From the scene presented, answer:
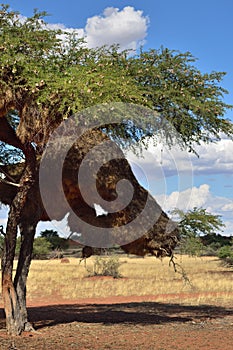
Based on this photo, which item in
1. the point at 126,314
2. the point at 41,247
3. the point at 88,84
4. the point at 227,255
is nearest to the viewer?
the point at 88,84

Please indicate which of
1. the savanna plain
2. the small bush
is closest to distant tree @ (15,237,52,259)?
the small bush

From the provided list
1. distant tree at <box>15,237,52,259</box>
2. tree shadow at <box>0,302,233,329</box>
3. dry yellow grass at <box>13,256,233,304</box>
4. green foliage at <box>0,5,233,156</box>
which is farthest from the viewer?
distant tree at <box>15,237,52,259</box>

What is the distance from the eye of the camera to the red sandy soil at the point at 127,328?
11.0 meters

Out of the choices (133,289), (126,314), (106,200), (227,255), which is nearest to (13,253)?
(106,200)

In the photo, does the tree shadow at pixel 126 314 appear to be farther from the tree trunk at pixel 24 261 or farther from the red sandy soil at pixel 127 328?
the tree trunk at pixel 24 261

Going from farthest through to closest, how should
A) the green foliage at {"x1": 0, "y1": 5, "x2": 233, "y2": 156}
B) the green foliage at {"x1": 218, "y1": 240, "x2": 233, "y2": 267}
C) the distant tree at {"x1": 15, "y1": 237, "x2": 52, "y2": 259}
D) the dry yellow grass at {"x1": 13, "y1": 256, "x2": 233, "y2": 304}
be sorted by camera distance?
1. the distant tree at {"x1": 15, "y1": 237, "x2": 52, "y2": 259}
2. the green foliage at {"x1": 218, "y1": 240, "x2": 233, "y2": 267}
3. the dry yellow grass at {"x1": 13, "y1": 256, "x2": 233, "y2": 304}
4. the green foliage at {"x1": 0, "y1": 5, "x2": 233, "y2": 156}

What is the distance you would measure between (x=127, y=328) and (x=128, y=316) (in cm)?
279

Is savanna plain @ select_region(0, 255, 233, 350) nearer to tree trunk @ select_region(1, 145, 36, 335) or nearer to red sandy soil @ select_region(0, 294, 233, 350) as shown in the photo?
red sandy soil @ select_region(0, 294, 233, 350)

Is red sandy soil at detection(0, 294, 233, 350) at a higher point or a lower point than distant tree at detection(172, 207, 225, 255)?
lower

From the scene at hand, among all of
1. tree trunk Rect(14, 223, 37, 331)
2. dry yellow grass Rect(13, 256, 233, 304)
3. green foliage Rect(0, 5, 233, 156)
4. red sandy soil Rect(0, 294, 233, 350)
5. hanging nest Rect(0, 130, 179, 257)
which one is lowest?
red sandy soil Rect(0, 294, 233, 350)

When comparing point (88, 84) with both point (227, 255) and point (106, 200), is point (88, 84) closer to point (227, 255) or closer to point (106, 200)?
point (106, 200)

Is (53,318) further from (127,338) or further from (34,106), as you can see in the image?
(34,106)

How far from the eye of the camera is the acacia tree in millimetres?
10477

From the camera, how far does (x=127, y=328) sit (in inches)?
531
